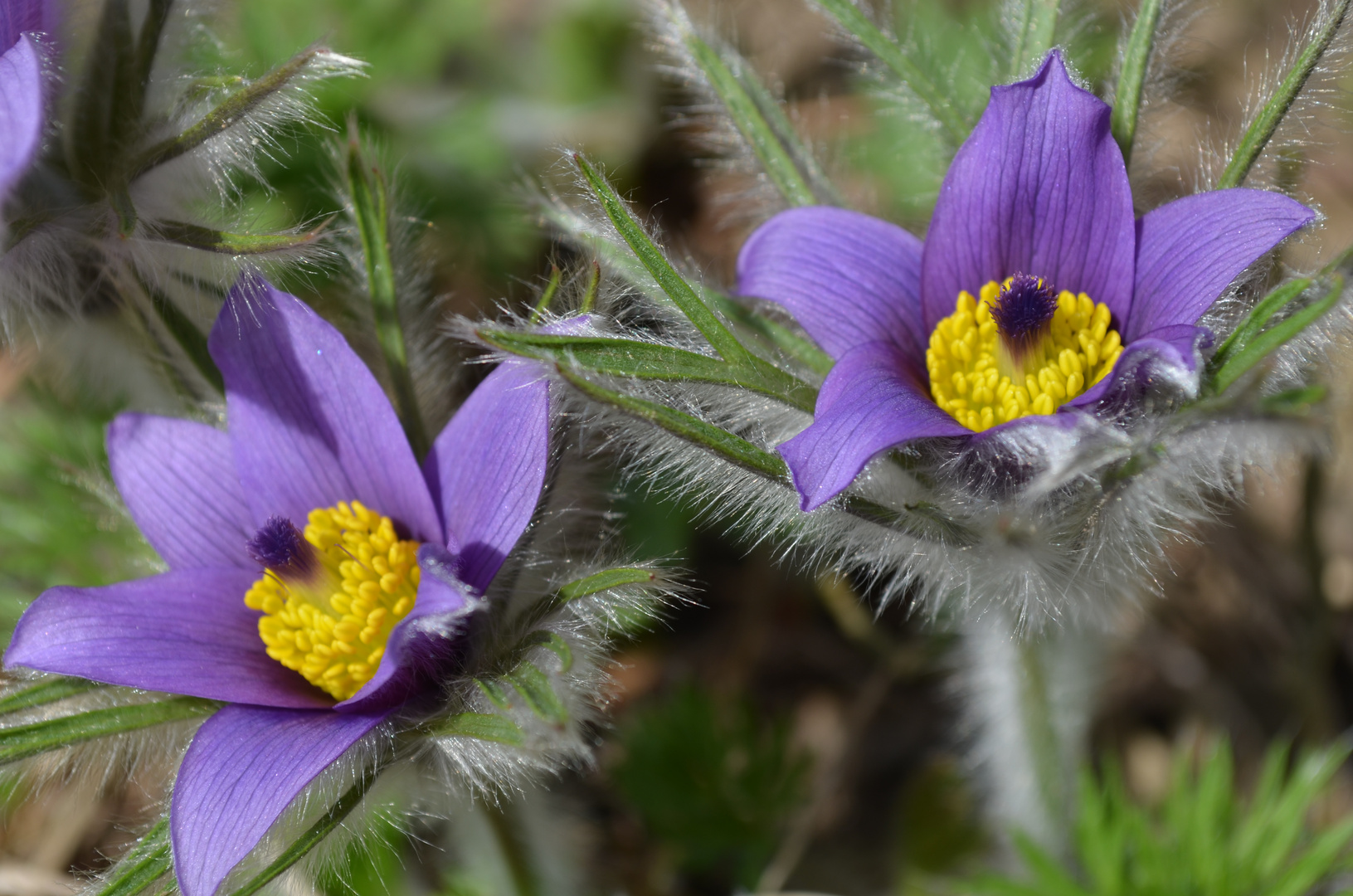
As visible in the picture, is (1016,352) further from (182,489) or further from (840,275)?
(182,489)

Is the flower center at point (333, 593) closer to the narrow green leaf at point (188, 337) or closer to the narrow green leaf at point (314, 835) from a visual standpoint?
the narrow green leaf at point (314, 835)

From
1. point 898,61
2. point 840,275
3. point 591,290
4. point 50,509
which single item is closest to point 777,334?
point 840,275

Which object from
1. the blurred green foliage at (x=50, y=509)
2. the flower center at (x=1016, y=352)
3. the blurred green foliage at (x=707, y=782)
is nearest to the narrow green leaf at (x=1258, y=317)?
Result: the flower center at (x=1016, y=352)

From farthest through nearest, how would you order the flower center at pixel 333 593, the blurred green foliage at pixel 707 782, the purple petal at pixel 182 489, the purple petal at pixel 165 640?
the blurred green foliage at pixel 707 782
the purple petal at pixel 182 489
the flower center at pixel 333 593
the purple petal at pixel 165 640

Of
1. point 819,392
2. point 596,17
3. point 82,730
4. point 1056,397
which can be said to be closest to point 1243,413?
point 1056,397

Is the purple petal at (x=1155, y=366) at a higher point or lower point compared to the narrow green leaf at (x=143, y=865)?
higher
